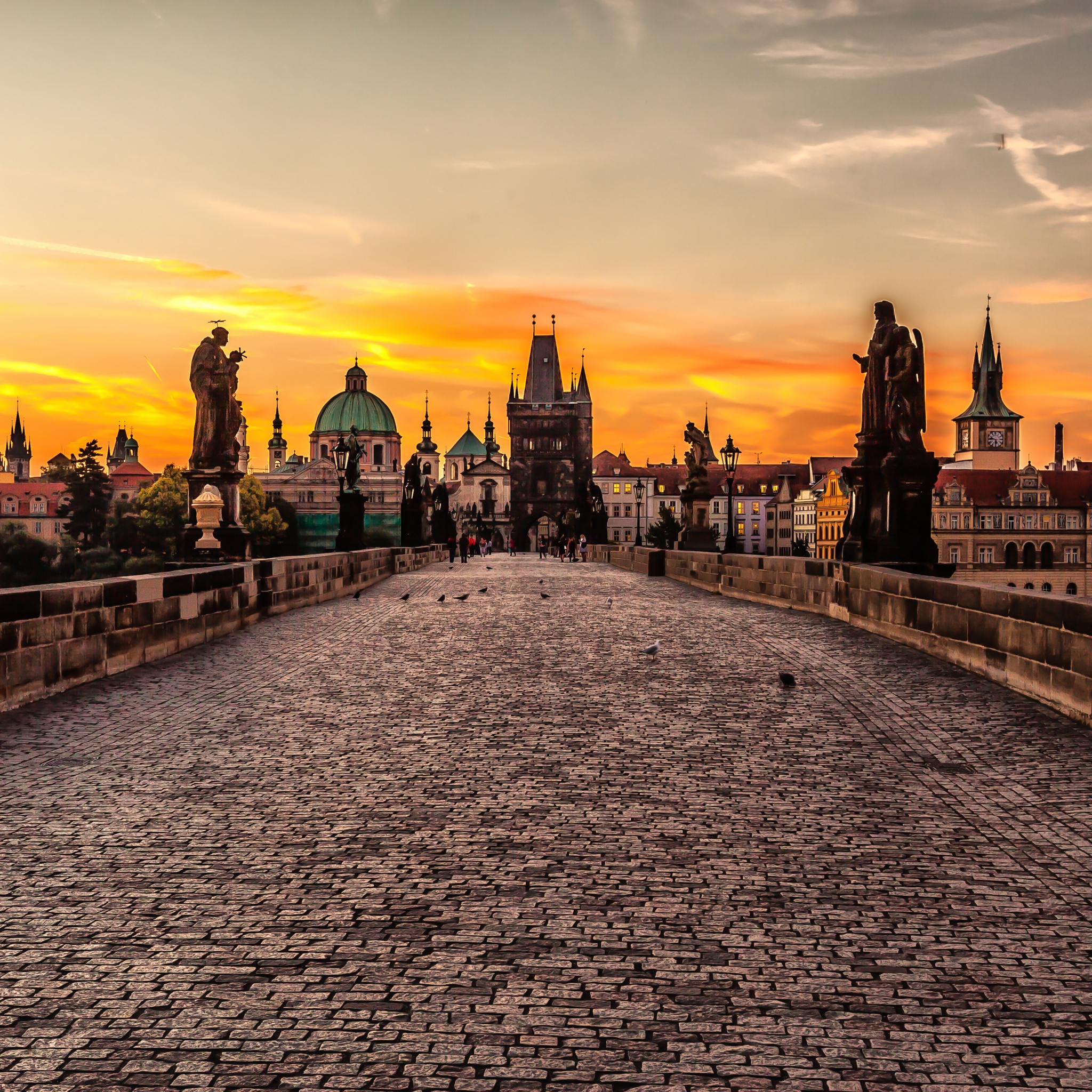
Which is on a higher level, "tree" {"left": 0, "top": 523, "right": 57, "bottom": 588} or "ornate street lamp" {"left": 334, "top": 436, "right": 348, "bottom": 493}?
"ornate street lamp" {"left": 334, "top": 436, "right": 348, "bottom": 493}

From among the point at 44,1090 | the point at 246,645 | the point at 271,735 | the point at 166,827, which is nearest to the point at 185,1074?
the point at 44,1090

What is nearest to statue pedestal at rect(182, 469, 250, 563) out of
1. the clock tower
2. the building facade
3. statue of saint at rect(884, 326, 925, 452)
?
statue of saint at rect(884, 326, 925, 452)

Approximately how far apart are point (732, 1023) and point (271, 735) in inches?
202

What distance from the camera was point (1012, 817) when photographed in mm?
5824

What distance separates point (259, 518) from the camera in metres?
109

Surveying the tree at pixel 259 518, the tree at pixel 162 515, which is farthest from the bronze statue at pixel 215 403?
the tree at pixel 259 518

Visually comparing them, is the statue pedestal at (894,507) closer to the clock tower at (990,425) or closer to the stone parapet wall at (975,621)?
the stone parapet wall at (975,621)

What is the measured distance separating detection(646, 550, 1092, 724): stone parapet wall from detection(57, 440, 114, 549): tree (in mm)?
111320

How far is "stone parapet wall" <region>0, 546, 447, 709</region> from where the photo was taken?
9.17m

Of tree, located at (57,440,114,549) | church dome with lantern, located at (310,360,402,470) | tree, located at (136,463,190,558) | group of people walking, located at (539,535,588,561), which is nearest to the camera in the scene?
group of people walking, located at (539,535,588,561)

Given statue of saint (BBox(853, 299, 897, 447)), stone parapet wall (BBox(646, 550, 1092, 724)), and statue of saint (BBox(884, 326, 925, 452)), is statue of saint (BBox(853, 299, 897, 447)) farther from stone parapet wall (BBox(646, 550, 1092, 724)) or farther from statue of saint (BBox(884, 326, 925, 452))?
stone parapet wall (BBox(646, 550, 1092, 724))

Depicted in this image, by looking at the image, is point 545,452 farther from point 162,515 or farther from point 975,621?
point 975,621

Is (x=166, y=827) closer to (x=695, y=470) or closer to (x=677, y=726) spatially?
(x=677, y=726)

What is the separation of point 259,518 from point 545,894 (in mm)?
107400
